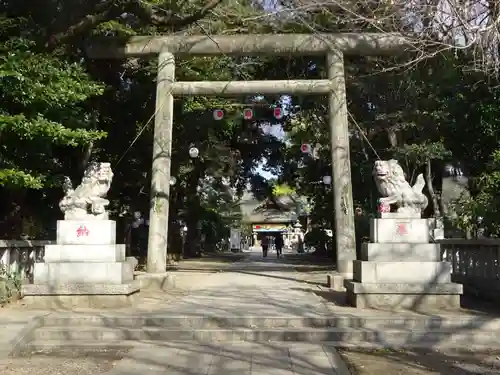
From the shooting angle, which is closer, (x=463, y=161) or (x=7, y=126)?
(x=7, y=126)

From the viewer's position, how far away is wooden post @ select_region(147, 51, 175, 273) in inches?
516

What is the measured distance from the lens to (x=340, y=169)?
13.5m

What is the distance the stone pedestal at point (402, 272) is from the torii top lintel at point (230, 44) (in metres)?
5.33

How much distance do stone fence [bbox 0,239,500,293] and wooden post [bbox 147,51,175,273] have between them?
246 centimetres

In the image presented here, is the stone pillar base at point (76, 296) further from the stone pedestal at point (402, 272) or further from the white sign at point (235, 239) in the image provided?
the white sign at point (235, 239)

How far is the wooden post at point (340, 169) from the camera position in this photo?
43.5 feet

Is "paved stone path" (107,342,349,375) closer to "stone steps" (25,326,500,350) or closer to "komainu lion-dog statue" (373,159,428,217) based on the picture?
"stone steps" (25,326,500,350)

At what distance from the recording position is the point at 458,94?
1355 cm

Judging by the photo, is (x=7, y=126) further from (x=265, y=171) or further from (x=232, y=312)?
(x=265, y=171)

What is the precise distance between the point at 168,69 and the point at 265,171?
15586 mm

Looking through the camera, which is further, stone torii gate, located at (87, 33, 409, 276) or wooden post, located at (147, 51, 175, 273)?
stone torii gate, located at (87, 33, 409, 276)

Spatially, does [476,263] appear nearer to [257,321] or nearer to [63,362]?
[257,321]

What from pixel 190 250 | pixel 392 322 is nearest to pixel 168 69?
pixel 392 322

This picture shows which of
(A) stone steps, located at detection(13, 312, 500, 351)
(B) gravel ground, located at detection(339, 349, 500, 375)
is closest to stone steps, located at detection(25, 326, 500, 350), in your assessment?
(A) stone steps, located at detection(13, 312, 500, 351)
